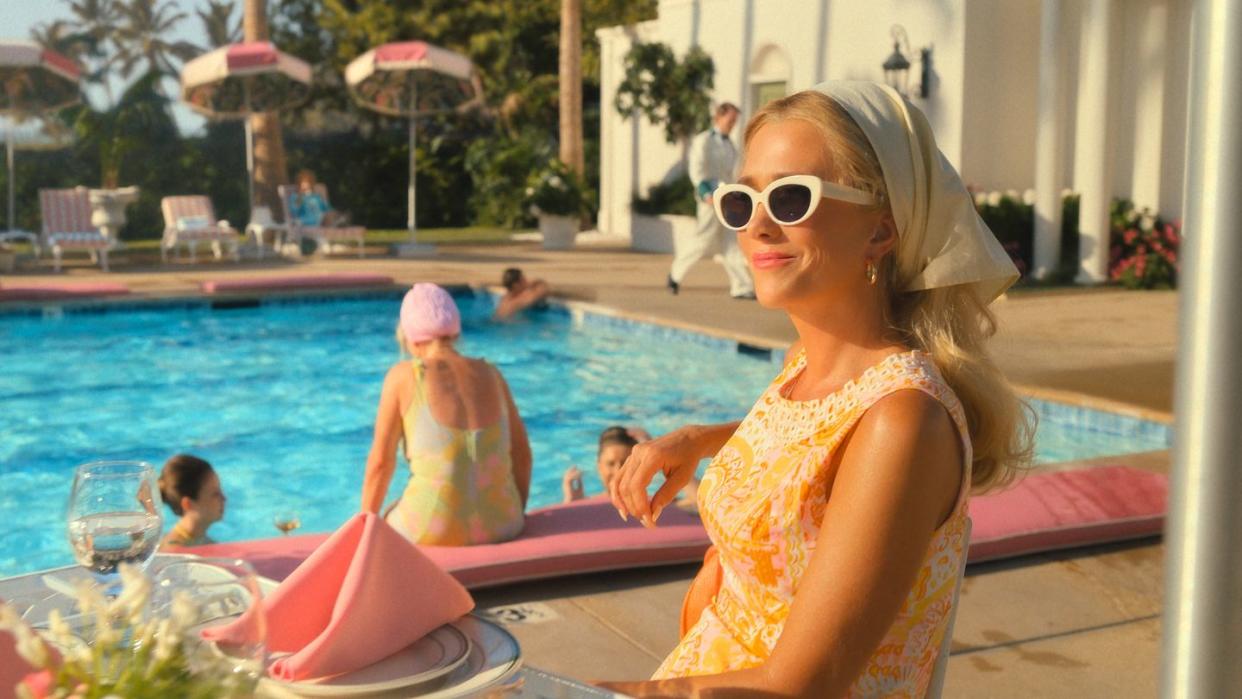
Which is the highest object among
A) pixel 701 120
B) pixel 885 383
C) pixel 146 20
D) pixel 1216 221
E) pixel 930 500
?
pixel 146 20

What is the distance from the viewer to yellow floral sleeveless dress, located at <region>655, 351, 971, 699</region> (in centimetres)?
168

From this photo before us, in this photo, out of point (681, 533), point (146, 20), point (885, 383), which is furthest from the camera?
point (146, 20)

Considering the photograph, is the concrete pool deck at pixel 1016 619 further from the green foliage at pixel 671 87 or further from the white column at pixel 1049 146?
the green foliage at pixel 671 87

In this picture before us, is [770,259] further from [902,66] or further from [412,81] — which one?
[412,81]

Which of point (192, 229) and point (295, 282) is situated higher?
point (192, 229)

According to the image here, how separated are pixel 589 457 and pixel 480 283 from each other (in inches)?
228

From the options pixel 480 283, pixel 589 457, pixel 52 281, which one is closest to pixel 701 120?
pixel 480 283

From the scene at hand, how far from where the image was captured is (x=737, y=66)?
17172mm

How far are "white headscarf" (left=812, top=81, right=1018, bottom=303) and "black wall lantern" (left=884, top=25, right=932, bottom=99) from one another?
1223 cm

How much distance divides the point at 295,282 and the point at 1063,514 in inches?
400

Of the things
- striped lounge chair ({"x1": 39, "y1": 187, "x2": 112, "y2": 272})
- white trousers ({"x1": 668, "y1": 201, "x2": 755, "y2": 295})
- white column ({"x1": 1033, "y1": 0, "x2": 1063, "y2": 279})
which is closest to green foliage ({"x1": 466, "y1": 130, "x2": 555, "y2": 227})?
striped lounge chair ({"x1": 39, "y1": 187, "x2": 112, "y2": 272})

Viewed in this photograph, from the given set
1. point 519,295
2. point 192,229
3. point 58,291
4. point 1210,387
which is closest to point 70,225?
point 192,229

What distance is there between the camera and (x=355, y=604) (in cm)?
151

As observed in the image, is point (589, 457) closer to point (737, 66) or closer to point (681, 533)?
point (681, 533)
